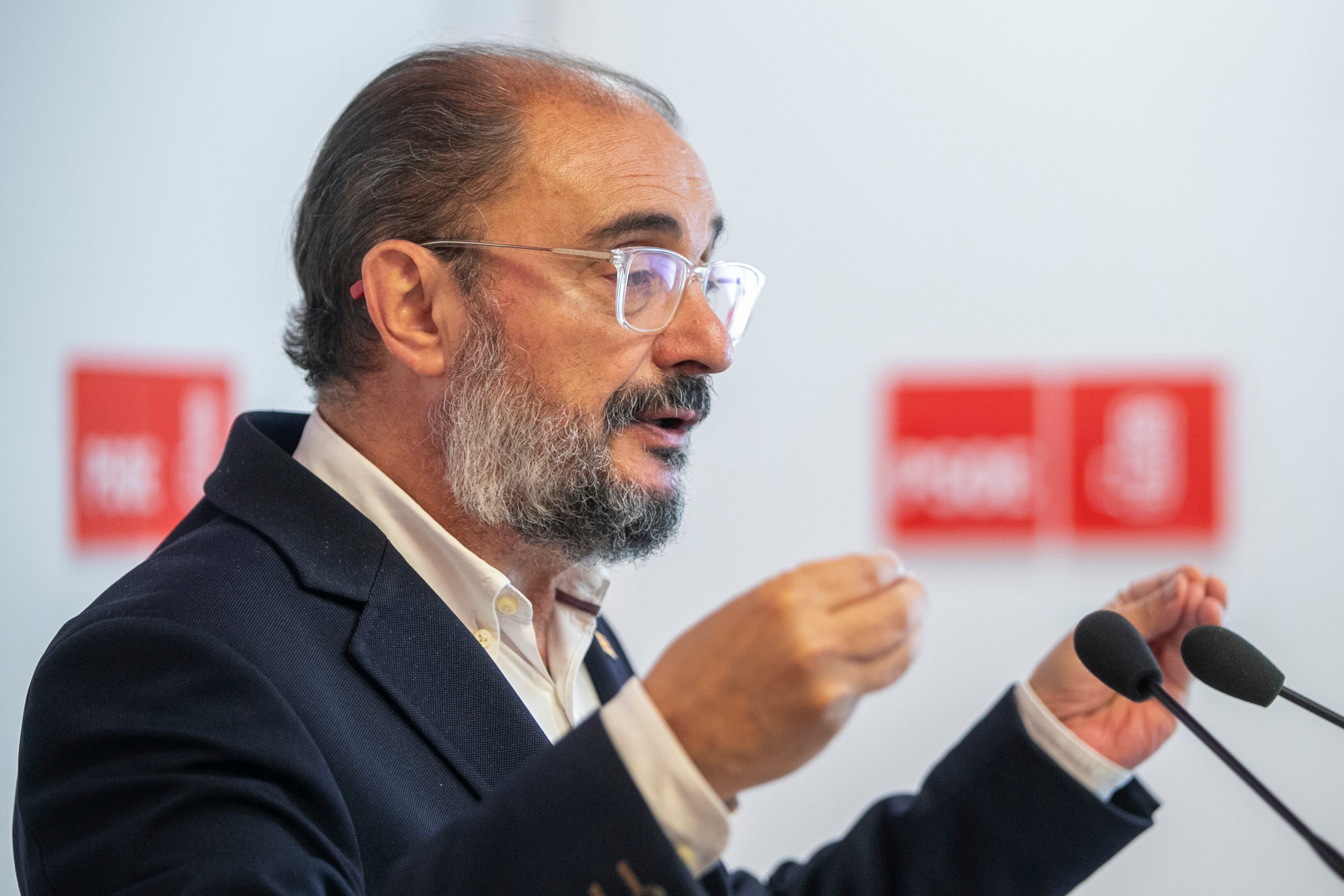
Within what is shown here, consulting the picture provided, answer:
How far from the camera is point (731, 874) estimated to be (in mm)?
1610

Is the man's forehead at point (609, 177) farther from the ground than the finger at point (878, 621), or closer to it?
farther from the ground

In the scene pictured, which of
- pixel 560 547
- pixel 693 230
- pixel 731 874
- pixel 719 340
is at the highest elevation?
pixel 693 230

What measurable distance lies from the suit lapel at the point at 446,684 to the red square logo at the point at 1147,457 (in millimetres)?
1955

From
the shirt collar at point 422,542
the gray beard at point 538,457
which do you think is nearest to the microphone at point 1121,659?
the gray beard at point 538,457

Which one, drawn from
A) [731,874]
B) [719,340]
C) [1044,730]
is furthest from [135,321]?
[1044,730]

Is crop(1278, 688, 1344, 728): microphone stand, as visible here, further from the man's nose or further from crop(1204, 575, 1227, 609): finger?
the man's nose

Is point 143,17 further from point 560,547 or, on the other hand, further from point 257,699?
point 257,699

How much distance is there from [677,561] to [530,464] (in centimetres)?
160

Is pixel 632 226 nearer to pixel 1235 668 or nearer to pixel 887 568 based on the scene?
pixel 887 568

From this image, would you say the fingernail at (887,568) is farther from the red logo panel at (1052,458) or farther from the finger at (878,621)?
the red logo panel at (1052,458)

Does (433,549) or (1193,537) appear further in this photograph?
(1193,537)

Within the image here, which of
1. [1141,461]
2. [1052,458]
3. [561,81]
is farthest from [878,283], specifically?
[561,81]

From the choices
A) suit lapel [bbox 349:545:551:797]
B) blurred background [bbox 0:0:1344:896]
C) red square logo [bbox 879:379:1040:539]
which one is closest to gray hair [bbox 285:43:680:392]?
suit lapel [bbox 349:545:551:797]

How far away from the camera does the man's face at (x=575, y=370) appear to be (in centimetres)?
146
